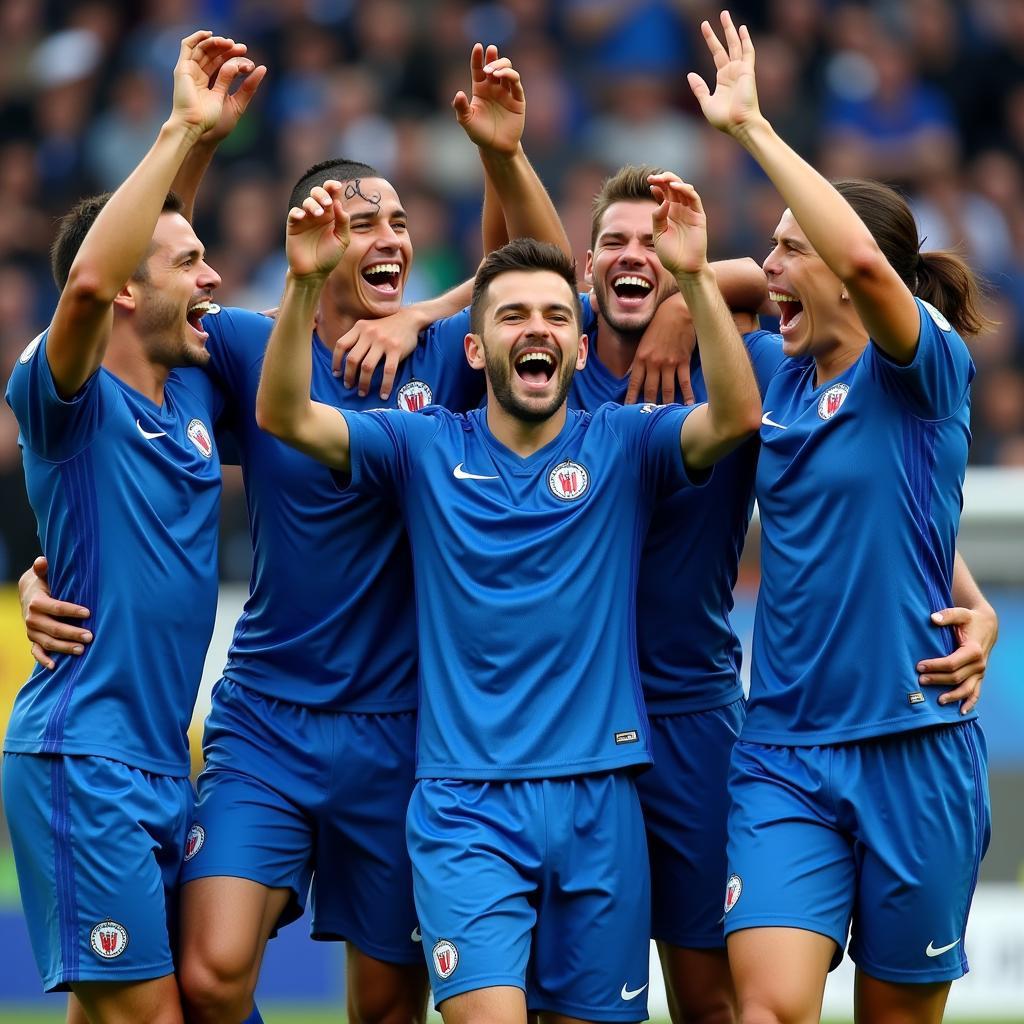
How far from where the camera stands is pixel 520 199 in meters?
6.29

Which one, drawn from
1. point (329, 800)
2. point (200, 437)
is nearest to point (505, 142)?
point (200, 437)

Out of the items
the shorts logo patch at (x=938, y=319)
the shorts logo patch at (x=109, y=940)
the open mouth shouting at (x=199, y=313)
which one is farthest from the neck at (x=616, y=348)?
the shorts logo patch at (x=109, y=940)

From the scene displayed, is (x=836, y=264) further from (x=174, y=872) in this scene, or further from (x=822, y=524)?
(x=174, y=872)

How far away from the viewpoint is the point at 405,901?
5.93m

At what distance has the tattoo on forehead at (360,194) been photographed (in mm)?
6133

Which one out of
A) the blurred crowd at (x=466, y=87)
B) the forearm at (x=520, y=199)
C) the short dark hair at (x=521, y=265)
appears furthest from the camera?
the blurred crowd at (x=466, y=87)

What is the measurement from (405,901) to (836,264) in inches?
93.4

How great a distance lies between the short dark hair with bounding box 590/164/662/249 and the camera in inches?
244

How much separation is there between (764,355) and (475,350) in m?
0.93

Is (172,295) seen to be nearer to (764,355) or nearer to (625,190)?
(625,190)

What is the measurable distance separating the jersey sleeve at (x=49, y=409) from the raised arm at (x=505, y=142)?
1.52m

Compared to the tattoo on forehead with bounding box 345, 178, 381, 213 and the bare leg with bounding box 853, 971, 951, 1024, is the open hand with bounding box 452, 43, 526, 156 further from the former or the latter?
the bare leg with bounding box 853, 971, 951, 1024

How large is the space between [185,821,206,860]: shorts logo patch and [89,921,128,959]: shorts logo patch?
1.37 feet

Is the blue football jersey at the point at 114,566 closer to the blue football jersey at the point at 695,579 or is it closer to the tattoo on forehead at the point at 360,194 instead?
the tattoo on forehead at the point at 360,194
